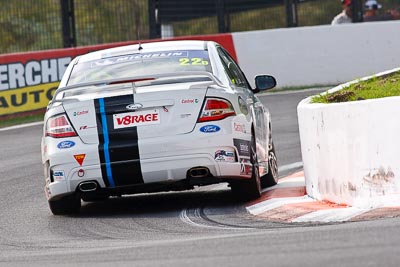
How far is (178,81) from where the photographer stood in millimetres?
10281

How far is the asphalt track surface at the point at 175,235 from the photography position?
274 inches

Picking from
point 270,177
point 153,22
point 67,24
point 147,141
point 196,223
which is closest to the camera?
point 196,223

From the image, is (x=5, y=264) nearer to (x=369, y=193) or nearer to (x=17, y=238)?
(x=17, y=238)

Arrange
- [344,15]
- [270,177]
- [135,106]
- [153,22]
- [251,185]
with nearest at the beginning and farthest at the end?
[135,106]
[251,185]
[270,177]
[153,22]
[344,15]

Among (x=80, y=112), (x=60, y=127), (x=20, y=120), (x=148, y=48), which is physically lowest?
(x=20, y=120)

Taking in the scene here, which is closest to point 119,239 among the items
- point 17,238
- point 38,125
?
point 17,238

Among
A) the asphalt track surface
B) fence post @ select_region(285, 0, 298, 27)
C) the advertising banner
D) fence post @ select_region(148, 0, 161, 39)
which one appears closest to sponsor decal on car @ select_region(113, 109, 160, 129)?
the asphalt track surface

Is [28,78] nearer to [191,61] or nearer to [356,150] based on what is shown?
[191,61]

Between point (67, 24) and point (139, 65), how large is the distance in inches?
572

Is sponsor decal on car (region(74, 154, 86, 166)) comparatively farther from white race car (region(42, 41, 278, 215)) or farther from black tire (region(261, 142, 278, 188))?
black tire (region(261, 142, 278, 188))

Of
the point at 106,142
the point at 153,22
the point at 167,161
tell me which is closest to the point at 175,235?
the point at 167,161

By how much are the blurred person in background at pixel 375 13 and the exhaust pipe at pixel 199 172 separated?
1674 cm

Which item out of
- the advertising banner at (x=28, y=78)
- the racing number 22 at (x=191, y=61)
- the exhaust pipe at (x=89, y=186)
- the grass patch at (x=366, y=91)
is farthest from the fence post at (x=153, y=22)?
the exhaust pipe at (x=89, y=186)

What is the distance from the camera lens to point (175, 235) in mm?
8789
